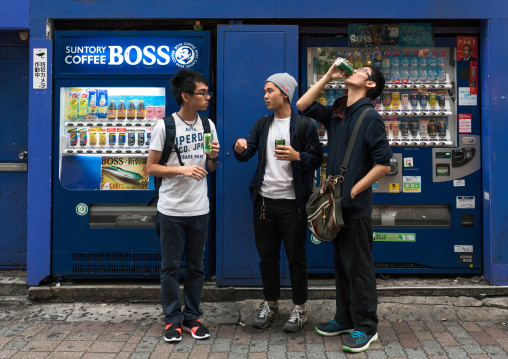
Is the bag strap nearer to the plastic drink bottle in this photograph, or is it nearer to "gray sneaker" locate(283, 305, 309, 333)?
"gray sneaker" locate(283, 305, 309, 333)

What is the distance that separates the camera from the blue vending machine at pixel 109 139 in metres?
4.73

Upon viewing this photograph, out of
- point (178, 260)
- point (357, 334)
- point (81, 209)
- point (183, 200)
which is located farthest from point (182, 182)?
point (357, 334)

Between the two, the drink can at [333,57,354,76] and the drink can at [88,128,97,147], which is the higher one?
the drink can at [333,57,354,76]

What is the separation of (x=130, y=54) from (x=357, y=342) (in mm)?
3359

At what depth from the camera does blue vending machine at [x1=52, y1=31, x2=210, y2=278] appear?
473 centimetres

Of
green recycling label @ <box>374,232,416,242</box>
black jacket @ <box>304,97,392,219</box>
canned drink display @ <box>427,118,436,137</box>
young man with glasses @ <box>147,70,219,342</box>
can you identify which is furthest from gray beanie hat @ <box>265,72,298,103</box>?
green recycling label @ <box>374,232,416,242</box>

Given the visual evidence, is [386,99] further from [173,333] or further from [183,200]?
[173,333]

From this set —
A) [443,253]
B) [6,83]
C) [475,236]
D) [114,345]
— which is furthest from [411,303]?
[6,83]

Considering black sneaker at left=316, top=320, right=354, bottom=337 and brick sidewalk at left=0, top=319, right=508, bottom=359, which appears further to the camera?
black sneaker at left=316, top=320, right=354, bottom=337

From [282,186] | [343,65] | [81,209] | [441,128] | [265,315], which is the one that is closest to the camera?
[343,65]

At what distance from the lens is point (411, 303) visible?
14.8ft

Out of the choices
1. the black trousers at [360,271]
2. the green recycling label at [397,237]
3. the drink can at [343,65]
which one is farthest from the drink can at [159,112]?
the green recycling label at [397,237]

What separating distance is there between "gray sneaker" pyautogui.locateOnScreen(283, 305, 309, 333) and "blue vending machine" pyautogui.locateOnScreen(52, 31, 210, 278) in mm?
1206

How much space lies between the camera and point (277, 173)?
155 inches
